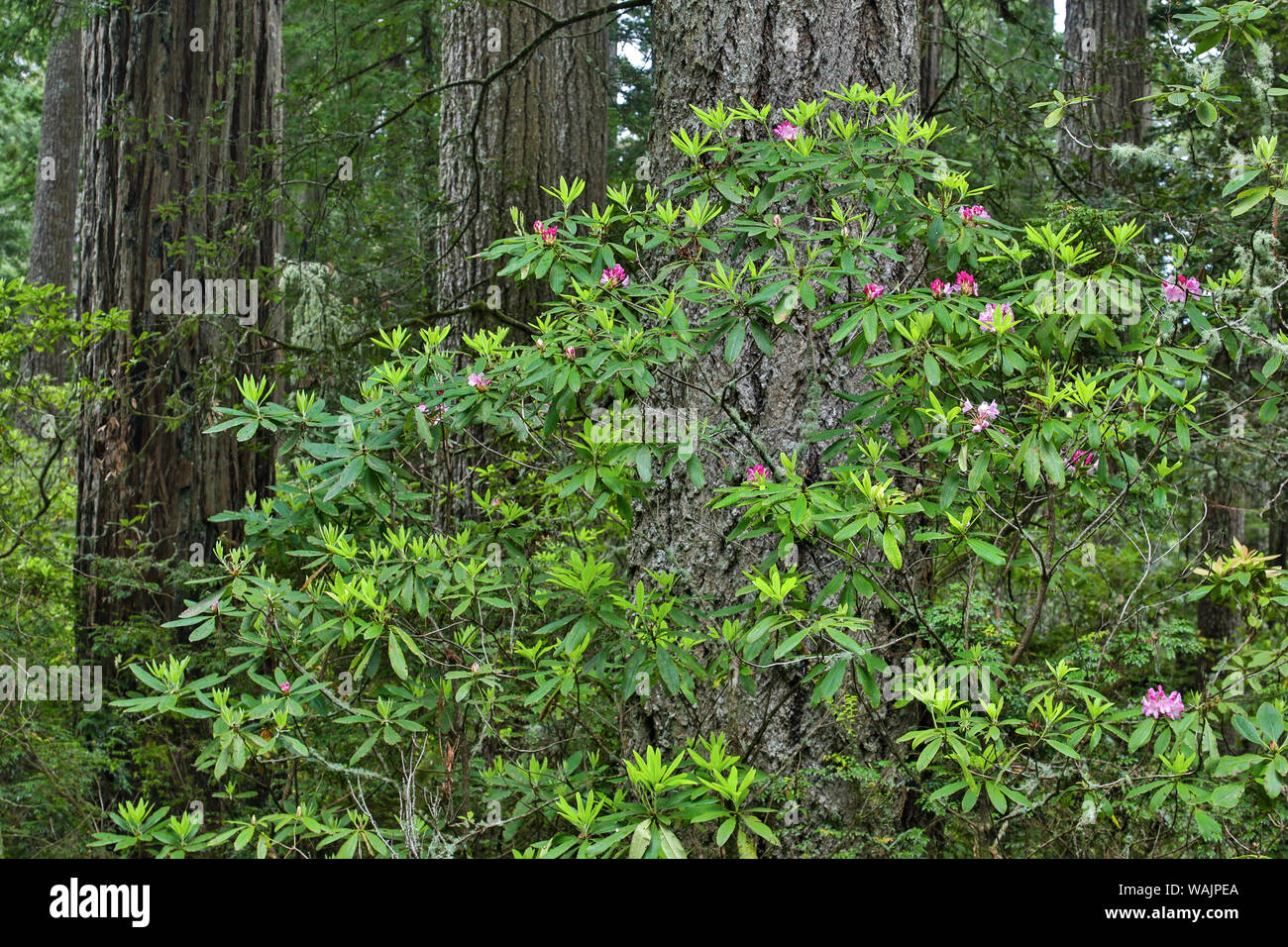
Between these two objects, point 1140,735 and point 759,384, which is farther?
point 759,384

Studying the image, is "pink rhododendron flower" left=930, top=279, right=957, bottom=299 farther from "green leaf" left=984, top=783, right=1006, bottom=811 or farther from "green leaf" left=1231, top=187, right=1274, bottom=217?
"green leaf" left=984, top=783, right=1006, bottom=811

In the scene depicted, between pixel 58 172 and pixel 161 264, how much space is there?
33.2 feet

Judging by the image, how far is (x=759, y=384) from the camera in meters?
3.46

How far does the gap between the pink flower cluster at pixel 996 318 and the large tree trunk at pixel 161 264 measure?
160 inches

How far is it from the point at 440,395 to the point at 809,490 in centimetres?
111

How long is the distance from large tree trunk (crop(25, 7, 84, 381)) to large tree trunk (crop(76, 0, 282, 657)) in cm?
912

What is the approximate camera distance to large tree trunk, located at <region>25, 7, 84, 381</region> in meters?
14.1

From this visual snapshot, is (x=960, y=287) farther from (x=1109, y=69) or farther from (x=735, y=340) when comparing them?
(x=1109, y=69)

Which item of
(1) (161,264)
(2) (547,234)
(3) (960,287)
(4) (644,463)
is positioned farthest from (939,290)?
(1) (161,264)

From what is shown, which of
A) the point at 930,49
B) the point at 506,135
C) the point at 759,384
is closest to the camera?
the point at 759,384

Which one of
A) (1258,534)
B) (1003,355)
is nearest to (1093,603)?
(1003,355)

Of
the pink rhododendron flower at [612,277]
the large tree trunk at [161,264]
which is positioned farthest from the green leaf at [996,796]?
the large tree trunk at [161,264]
